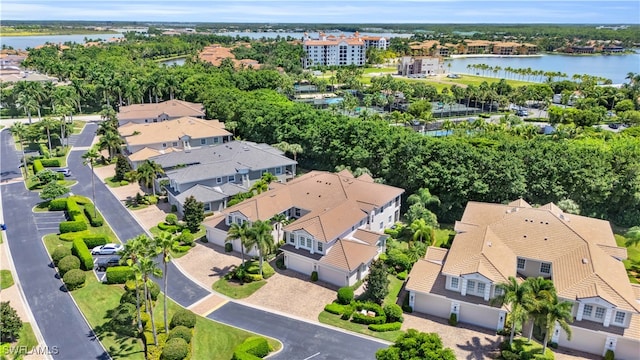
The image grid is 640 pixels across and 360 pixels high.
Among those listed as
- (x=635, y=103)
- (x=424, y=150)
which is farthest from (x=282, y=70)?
(x=424, y=150)

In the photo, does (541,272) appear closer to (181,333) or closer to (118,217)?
(181,333)

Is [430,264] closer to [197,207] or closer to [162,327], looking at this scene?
[162,327]

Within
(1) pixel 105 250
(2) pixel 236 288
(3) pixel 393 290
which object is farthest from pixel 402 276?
(1) pixel 105 250

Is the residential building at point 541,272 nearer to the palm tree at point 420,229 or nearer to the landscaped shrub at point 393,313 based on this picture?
the landscaped shrub at point 393,313

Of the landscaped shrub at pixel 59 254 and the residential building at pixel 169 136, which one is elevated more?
the residential building at pixel 169 136

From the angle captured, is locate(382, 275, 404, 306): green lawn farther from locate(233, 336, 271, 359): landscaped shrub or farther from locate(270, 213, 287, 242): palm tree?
locate(270, 213, 287, 242): palm tree

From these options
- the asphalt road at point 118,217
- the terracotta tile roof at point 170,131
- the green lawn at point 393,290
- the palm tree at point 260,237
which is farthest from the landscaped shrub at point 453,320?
the terracotta tile roof at point 170,131
